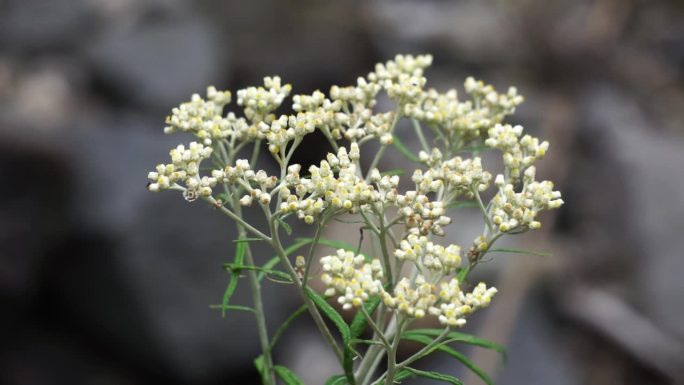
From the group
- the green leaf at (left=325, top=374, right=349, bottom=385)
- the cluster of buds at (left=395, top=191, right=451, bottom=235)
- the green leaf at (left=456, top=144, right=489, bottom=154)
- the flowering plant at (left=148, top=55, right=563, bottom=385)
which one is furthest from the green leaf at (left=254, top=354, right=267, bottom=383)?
the green leaf at (left=456, top=144, right=489, bottom=154)

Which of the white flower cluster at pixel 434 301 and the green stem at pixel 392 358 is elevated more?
the white flower cluster at pixel 434 301

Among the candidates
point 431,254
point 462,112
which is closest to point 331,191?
point 431,254

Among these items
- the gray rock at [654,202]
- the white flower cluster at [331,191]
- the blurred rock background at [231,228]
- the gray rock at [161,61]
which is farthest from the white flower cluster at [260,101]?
the gray rock at [161,61]

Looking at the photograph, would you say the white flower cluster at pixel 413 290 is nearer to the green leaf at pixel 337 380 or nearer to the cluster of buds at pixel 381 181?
the cluster of buds at pixel 381 181

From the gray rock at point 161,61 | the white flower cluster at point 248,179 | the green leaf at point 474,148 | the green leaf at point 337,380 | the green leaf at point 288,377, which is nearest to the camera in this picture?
the white flower cluster at point 248,179

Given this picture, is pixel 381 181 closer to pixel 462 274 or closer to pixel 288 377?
pixel 462 274

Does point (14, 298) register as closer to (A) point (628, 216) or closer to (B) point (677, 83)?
(A) point (628, 216)
